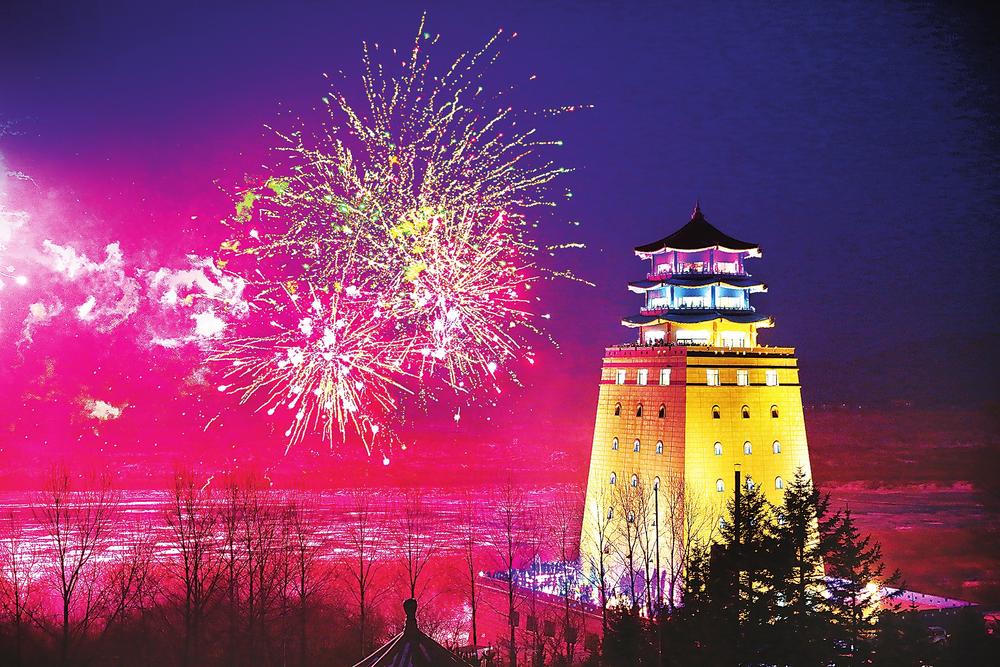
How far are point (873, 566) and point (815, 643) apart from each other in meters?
20.9

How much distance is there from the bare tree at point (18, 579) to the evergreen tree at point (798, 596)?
1980 centimetres

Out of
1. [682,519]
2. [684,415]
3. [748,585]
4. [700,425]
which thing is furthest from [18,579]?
[748,585]

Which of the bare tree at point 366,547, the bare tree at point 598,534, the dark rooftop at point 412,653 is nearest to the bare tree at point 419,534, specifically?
the bare tree at point 366,547

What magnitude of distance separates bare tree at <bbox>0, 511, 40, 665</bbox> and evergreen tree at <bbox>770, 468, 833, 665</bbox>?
65.0ft

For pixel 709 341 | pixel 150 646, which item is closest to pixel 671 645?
pixel 709 341

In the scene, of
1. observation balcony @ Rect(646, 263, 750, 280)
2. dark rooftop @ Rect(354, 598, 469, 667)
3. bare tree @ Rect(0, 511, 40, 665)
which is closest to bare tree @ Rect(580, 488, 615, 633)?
observation balcony @ Rect(646, 263, 750, 280)

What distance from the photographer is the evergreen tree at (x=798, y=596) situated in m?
17.3

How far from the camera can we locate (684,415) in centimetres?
2914

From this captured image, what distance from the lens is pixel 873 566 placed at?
35500 millimetres

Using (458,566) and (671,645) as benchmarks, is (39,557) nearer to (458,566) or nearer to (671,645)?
(458,566)

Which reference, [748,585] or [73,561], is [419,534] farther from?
[748,585]

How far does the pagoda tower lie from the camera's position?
29016 millimetres

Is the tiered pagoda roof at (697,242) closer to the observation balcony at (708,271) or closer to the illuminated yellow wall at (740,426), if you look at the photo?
the observation balcony at (708,271)

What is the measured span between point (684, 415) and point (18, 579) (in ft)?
93.4
